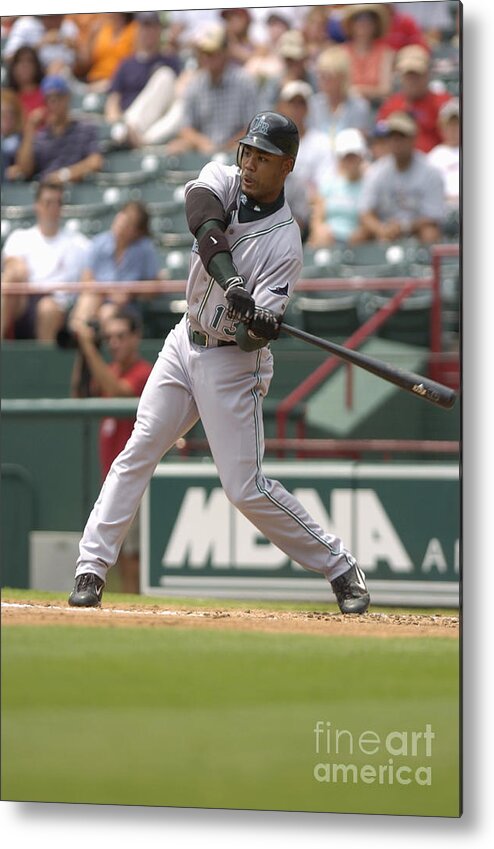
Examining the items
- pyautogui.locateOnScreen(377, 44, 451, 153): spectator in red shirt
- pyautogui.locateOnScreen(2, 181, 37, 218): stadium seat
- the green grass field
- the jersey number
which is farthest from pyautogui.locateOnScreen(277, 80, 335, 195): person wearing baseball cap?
the jersey number

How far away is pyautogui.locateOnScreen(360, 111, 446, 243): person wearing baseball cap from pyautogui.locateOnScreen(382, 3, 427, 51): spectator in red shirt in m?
0.26

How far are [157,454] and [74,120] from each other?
92.3 inches

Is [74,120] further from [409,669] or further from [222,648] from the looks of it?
[409,669]

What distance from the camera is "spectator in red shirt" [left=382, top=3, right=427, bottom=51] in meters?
4.50

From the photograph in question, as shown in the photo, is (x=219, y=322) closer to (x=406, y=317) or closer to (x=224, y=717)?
(x=224, y=717)

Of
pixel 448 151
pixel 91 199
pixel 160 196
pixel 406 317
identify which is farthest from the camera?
pixel 160 196

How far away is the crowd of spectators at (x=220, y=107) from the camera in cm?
470

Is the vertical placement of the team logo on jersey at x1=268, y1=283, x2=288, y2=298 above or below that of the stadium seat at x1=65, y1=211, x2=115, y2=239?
below

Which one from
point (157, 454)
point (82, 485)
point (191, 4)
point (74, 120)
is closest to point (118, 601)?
point (157, 454)

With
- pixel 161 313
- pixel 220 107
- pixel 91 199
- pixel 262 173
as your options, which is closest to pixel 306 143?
pixel 220 107

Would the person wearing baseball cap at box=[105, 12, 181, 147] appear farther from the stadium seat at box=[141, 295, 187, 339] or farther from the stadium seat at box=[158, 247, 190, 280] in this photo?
the stadium seat at box=[141, 295, 187, 339]

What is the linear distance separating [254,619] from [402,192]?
6.10ft

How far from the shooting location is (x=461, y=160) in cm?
341

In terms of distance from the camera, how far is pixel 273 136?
2.88 metres
